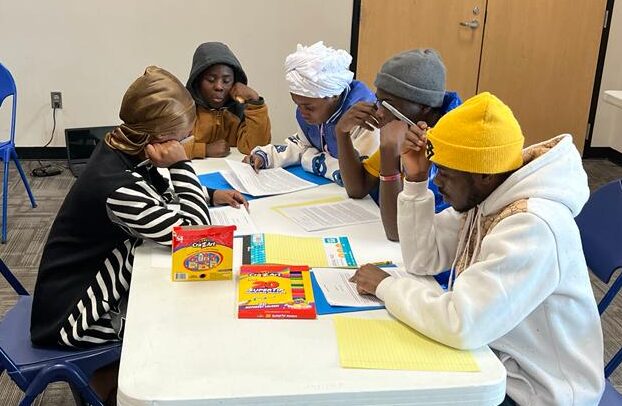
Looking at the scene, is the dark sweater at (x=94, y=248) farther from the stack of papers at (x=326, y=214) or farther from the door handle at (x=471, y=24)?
the door handle at (x=471, y=24)

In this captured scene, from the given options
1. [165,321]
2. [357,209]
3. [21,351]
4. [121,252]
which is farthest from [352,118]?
[21,351]

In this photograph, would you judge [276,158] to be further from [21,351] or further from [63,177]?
[63,177]

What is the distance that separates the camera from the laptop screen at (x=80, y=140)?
4355mm

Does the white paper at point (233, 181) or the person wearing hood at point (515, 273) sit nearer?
the person wearing hood at point (515, 273)

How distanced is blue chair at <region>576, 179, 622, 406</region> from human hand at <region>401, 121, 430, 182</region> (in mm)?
522

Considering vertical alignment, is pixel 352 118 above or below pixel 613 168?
above

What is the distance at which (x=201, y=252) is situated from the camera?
1.29 m

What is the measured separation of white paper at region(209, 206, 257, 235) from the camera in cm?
162

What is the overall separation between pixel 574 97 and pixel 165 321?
4405 mm

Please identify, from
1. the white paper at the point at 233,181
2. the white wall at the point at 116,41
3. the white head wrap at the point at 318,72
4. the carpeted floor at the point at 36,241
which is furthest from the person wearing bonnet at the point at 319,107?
the white wall at the point at 116,41

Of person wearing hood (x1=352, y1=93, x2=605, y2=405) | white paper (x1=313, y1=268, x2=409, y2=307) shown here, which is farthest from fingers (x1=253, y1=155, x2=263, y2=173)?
person wearing hood (x1=352, y1=93, x2=605, y2=405)

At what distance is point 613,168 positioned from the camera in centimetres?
475

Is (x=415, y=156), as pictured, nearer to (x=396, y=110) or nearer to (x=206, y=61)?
(x=396, y=110)

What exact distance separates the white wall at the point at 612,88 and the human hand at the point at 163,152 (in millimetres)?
4033
